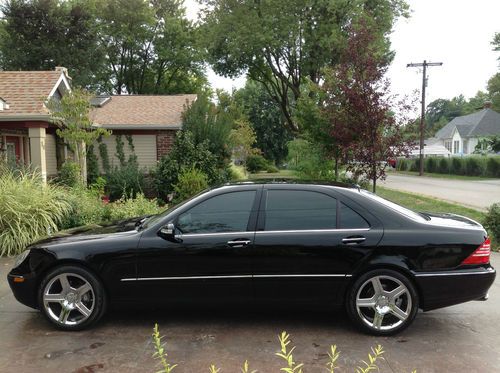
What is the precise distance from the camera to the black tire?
443 centimetres

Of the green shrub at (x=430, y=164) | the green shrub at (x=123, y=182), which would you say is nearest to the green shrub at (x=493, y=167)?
the green shrub at (x=430, y=164)

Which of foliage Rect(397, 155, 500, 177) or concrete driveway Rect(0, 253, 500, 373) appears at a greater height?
foliage Rect(397, 155, 500, 177)

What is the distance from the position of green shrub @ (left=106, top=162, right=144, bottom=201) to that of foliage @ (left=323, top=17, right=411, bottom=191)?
7.26 m

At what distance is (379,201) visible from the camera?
459cm

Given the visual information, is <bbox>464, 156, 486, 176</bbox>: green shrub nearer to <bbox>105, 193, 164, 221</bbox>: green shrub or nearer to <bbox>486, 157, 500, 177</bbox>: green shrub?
<bbox>486, 157, 500, 177</bbox>: green shrub

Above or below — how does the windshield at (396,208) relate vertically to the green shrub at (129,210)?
above

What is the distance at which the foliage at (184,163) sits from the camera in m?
14.0

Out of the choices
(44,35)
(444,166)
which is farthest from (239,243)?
(444,166)

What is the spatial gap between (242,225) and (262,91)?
45.4 metres

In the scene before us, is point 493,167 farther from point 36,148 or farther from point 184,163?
point 36,148

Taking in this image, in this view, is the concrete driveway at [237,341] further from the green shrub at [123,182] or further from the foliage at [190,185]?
the green shrub at [123,182]

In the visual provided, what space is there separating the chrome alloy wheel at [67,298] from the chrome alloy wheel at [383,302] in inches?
105

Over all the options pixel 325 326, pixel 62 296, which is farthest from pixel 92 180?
pixel 325 326

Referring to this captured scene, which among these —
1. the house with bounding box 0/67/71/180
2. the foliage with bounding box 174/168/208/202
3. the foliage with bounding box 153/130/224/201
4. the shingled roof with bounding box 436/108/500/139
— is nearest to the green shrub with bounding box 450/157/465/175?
the shingled roof with bounding box 436/108/500/139
